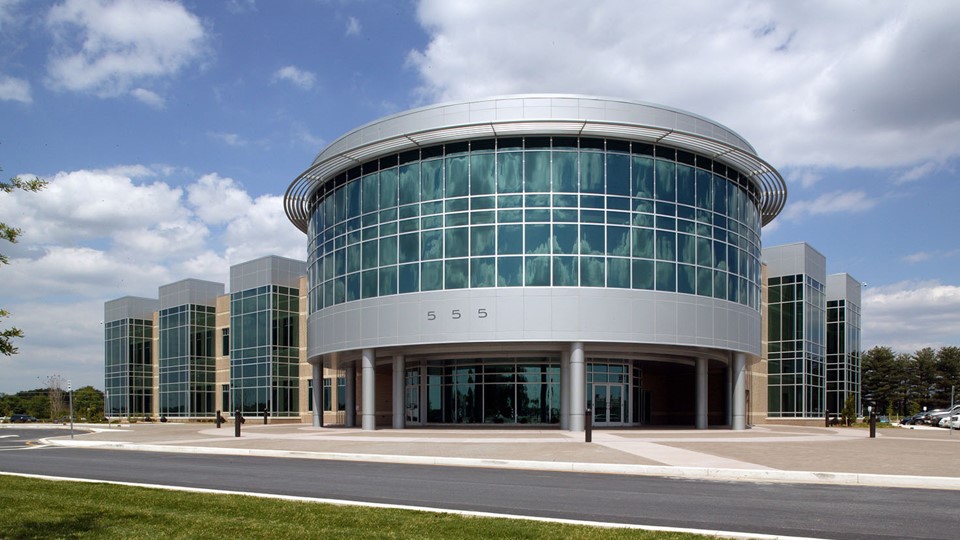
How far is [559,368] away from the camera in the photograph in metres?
41.7

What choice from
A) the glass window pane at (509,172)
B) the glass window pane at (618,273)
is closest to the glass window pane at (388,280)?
the glass window pane at (509,172)

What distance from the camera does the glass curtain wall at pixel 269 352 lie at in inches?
2432

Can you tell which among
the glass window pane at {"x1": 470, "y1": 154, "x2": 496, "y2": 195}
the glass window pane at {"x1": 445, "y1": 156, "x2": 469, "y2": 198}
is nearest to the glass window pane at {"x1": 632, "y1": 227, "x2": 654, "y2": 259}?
the glass window pane at {"x1": 470, "y1": 154, "x2": 496, "y2": 195}

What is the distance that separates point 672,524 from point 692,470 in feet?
25.2

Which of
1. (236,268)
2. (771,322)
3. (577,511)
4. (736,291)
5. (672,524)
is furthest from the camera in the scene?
(236,268)

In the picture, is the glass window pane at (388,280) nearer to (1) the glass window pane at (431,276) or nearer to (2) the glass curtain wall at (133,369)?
(1) the glass window pane at (431,276)

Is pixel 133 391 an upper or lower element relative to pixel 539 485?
lower

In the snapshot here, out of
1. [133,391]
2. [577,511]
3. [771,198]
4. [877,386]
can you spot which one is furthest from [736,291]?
[877,386]

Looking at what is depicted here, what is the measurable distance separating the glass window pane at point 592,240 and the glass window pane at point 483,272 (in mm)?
4155

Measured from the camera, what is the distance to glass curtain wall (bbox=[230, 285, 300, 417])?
2432 inches

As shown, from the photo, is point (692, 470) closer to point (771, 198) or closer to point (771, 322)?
point (771, 198)

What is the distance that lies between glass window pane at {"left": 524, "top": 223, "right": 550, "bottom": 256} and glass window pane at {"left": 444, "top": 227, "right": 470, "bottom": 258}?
285 cm

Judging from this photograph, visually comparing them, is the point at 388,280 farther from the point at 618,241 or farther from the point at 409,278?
the point at 618,241

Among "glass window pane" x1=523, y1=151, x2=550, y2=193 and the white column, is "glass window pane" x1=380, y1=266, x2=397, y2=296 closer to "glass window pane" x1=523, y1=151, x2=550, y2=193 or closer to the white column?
"glass window pane" x1=523, y1=151, x2=550, y2=193
